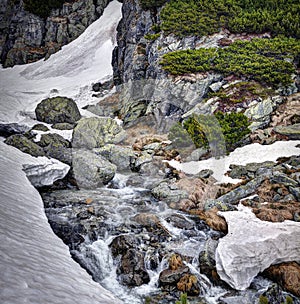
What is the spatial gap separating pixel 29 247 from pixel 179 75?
16.8 m

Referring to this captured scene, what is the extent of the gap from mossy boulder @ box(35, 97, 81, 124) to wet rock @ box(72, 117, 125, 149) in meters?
3.20

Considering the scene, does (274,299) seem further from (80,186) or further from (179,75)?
(179,75)

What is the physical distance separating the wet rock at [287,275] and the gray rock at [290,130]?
10.3 metres

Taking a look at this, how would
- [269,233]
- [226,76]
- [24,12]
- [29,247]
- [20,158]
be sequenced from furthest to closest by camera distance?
[24,12]
[226,76]
[20,158]
[269,233]
[29,247]

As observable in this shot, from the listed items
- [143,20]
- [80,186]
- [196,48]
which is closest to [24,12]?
[143,20]

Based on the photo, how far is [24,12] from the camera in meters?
37.0

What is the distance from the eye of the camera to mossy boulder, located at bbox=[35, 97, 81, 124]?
20969 mm

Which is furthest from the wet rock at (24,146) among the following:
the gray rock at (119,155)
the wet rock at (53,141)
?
the gray rock at (119,155)

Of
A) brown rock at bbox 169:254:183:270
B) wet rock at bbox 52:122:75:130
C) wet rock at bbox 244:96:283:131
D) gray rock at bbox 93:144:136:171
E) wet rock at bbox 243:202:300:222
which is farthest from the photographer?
wet rock at bbox 52:122:75:130

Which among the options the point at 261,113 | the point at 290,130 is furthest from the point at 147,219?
the point at 261,113

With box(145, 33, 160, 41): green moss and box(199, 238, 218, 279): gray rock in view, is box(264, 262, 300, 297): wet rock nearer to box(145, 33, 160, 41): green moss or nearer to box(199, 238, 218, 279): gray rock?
box(199, 238, 218, 279): gray rock

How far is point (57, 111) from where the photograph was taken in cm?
2138

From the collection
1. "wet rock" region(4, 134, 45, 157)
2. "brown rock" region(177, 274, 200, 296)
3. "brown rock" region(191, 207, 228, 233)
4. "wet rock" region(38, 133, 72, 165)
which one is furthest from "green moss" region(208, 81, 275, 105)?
"brown rock" region(177, 274, 200, 296)

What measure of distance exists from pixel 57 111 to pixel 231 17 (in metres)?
16.3
